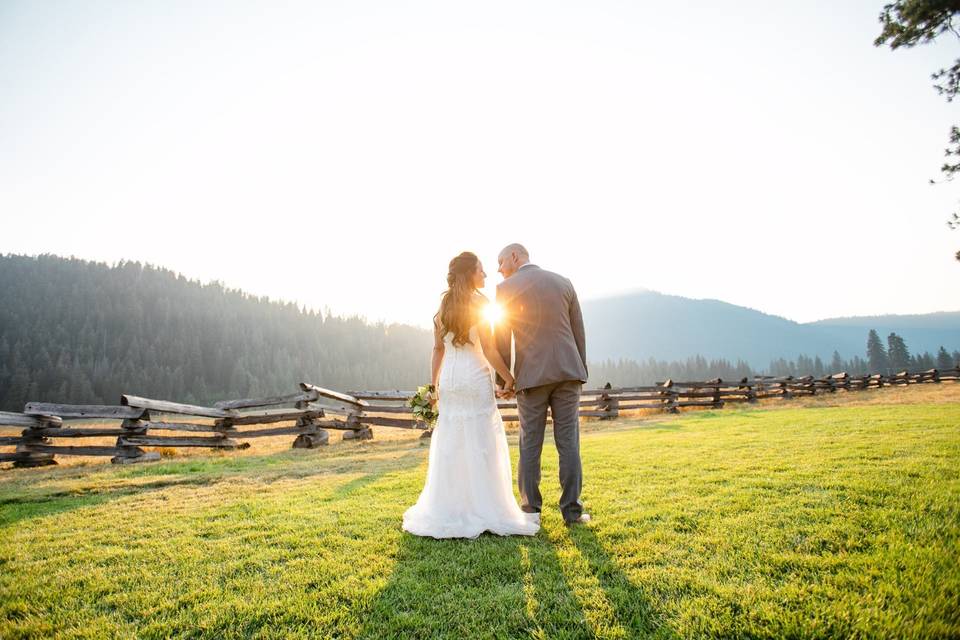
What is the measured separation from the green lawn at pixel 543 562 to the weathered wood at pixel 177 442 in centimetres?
620

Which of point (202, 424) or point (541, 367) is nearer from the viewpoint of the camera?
point (541, 367)

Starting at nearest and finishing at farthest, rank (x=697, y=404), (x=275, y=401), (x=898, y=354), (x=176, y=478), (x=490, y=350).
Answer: (x=490, y=350)
(x=176, y=478)
(x=275, y=401)
(x=697, y=404)
(x=898, y=354)

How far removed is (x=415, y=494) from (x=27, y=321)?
126 metres

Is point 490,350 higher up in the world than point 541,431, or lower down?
higher up

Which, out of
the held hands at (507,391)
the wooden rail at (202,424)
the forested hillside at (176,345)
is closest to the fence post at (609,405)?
the wooden rail at (202,424)

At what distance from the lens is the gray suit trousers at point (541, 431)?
4.54 metres

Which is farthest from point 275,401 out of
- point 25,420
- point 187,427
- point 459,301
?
point 459,301

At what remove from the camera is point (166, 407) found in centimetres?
1241

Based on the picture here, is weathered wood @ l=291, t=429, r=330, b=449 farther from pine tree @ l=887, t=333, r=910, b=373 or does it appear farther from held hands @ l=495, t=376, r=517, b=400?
pine tree @ l=887, t=333, r=910, b=373

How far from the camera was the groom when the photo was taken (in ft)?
14.9

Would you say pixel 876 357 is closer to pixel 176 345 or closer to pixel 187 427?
pixel 187 427

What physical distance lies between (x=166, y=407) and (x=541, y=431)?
1211 cm

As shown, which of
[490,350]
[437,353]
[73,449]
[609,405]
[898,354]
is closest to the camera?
[490,350]

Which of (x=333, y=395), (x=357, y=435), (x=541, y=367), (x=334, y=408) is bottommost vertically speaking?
(x=357, y=435)
